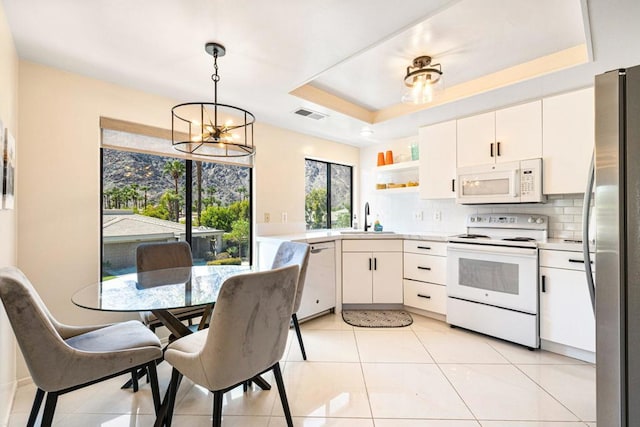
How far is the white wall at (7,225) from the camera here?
60.6 inches

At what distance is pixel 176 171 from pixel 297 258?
5.04 ft

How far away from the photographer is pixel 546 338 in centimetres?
238

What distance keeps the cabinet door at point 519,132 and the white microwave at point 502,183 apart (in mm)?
84

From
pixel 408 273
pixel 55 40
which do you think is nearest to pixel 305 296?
pixel 408 273

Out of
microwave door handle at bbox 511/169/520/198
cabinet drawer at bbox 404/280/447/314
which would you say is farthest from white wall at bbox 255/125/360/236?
microwave door handle at bbox 511/169/520/198

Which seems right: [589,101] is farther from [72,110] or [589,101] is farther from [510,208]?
[72,110]

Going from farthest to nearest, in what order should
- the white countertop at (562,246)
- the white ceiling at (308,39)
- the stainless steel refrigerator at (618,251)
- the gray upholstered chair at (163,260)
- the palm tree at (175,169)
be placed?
the palm tree at (175,169) < the white countertop at (562,246) < the gray upholstered chair at (163,260) < the white ceiling at (308,39) < the stainless steel refrigerator at (618,251)

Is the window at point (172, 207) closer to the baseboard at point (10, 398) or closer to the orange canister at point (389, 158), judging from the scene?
the baseboard at point (10, 398)

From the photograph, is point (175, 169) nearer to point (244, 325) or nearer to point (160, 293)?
point (160, 293)

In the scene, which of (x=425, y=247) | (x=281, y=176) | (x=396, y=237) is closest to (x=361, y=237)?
(x=396, y=237)

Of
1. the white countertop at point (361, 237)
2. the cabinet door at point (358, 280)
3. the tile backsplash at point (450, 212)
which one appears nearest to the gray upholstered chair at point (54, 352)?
the white countertop at point (361, 237)

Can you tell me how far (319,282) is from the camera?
315 cm

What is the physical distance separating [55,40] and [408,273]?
139 inches

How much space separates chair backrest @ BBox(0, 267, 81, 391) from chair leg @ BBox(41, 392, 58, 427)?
3cm
